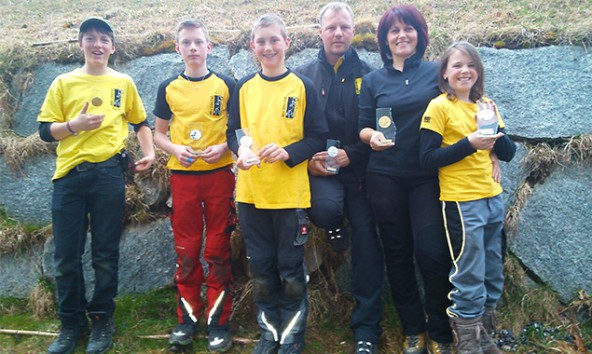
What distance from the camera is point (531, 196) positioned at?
4.31 m

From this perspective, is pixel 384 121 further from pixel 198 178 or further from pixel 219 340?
pixel 219 340

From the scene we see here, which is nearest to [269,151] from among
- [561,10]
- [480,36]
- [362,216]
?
[362,216]

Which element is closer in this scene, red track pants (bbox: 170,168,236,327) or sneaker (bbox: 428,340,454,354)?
sneaker (bbox: 428,340,454,354)

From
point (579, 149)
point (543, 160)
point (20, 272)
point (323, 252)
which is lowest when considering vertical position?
point (20, 272)

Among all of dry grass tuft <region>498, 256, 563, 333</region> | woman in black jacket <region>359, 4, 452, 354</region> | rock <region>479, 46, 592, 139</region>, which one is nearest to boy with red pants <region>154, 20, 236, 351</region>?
woman in black jacket <region>359, 4, 452, 354</region>

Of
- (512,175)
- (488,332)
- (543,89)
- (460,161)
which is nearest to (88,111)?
(460,161)

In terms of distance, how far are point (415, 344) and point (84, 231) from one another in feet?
9.14

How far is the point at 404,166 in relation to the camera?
3.46 meters

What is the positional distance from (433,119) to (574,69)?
2.25 meters

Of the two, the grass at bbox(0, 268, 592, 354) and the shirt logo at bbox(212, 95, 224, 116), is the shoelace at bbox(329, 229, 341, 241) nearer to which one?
the grass at bbox(0, 268, 592, 354)

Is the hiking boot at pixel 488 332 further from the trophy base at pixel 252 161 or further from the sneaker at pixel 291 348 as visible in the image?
the trophy base at pixel 252 161

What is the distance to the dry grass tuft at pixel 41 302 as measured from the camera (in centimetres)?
439

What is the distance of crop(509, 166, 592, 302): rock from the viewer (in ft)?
13.4

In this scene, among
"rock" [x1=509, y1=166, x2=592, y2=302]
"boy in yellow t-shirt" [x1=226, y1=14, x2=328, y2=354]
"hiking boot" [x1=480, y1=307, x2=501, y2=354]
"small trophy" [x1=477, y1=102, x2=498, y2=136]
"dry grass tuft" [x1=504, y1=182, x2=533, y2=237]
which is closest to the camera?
"small trophy" [x1=477, y1=102, x2=498, y2=136]
